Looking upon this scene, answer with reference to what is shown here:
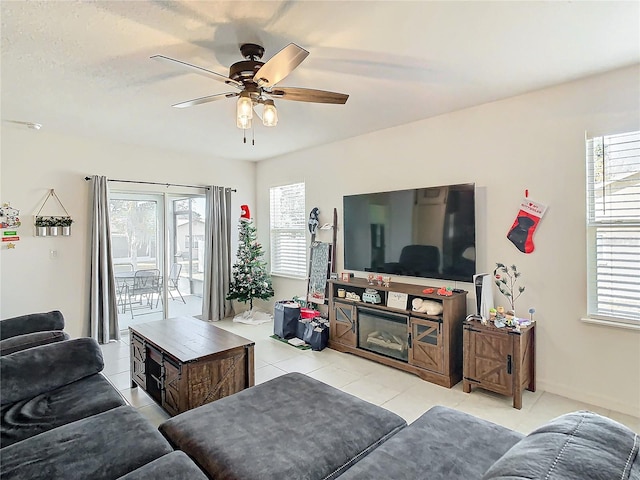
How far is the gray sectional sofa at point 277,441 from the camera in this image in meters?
1.03

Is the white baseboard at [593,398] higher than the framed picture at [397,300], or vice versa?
the framed picture at [397,300]

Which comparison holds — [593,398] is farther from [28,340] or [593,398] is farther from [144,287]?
[144,287]

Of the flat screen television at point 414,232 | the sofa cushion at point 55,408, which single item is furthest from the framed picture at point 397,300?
the sofa cushion at point 55,408

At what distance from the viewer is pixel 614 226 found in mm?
2785

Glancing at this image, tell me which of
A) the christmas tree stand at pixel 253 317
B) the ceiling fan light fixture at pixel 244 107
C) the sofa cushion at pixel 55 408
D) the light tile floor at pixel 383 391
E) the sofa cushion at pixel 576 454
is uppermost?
the ceiling fan light fixture at pixel 244 107

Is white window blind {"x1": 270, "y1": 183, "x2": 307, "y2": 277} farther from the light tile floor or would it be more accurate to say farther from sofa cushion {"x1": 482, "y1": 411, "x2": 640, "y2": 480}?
sofa cushion {"x1": 482, "y1": 411, "x2": 640, "y2": 480}

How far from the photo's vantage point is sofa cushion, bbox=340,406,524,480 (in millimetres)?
1381

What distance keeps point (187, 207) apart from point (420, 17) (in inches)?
183

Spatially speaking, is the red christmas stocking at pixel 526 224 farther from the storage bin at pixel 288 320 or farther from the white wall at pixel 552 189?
the storage bin at pixel 288 320

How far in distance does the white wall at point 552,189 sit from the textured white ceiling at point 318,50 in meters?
0.19

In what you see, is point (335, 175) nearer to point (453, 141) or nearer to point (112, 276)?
point (453, 141)

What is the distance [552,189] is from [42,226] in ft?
18.1

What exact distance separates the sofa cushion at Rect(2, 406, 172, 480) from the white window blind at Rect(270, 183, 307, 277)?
3894 mm

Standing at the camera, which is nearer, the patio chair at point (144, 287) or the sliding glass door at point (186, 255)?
the patio chair at point (144, 287)
